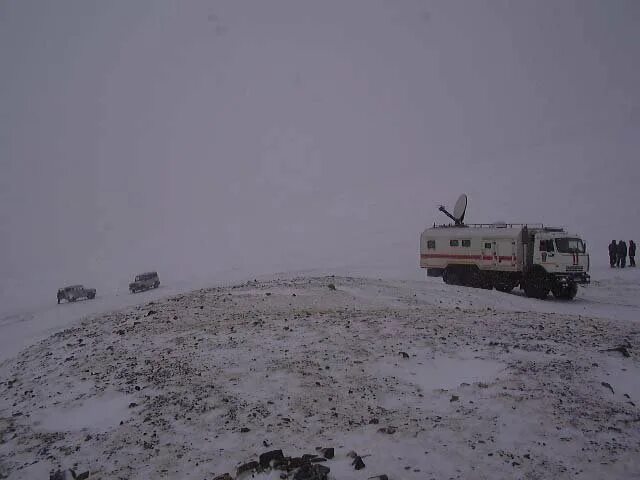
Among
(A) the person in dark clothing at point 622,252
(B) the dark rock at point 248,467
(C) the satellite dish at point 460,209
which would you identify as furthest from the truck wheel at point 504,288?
(B) the dark rock at point 248,467

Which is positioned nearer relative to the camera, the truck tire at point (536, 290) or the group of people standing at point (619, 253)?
the truck tire at point (536, 290)

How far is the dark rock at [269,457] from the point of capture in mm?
6406

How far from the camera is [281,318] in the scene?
14.3m

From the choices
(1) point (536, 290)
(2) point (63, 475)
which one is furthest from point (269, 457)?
(1) point (536, 290)

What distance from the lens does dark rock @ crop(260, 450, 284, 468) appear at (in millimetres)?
6406

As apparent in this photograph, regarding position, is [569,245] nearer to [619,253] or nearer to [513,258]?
[513,258]

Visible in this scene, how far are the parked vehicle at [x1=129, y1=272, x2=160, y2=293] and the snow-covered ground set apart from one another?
23.8 meters

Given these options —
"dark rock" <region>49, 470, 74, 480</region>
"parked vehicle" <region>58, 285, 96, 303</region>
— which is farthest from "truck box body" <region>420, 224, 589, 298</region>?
"parked vehicle" <region>58, 285, 96, 303</region>

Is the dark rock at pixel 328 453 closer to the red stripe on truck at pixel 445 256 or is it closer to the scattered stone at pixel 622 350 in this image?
the scattered stone at pixel 622 350

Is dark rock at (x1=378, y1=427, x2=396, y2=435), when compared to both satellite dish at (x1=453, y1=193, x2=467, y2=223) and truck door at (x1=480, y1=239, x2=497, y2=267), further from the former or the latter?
satellite dish at (x1=453, y1=193, x2=467, y2=223)

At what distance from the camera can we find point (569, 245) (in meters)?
22.1

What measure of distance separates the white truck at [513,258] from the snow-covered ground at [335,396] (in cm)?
748

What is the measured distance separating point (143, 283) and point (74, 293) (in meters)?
5.67

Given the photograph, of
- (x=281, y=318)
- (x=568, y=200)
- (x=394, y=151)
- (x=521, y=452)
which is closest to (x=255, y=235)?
(x=568, y=200)
